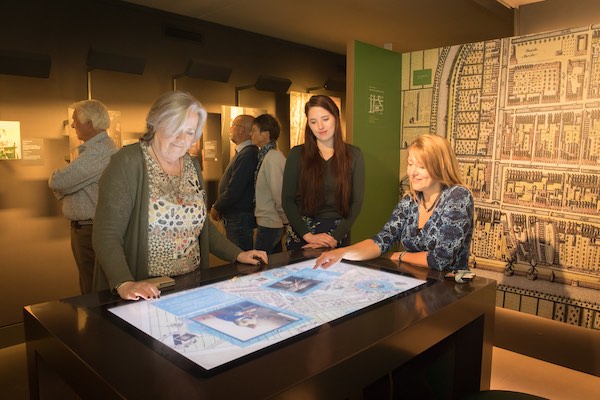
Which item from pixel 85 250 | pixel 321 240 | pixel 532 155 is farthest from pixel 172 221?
pixel 532 155

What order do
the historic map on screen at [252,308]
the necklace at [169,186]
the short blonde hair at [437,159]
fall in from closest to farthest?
the historic map on screen at [252,308] → the necklace at [169,186] → the short blonde hair at [437,159]

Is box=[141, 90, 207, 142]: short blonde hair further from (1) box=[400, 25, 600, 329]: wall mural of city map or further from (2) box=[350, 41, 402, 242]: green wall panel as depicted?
(1) box=[400, 25, 600, 329]: wall mural of city map

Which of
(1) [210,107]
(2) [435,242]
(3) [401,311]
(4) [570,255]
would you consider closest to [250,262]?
(3) [401,311]

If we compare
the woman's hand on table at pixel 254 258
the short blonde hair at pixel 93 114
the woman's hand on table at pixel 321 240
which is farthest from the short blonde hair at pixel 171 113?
the short blonde hair at pixel 93 114

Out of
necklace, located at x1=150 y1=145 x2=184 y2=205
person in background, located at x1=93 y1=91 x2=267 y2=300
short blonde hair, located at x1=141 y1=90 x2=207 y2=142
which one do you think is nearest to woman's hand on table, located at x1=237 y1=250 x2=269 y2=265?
person in background, located at x1=93 y1=91 x2=267 y2=300

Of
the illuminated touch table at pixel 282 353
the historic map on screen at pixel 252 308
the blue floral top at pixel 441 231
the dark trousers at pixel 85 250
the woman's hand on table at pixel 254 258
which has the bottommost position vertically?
the dark trousers at pixel 85 250

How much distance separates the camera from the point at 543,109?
3438mm

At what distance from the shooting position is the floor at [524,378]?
2.78m

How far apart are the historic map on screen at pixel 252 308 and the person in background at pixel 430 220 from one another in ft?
0.82

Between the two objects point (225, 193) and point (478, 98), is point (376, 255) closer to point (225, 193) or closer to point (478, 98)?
point (225, 193)

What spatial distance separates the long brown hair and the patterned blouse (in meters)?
0.95

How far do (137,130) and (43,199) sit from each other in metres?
1.02

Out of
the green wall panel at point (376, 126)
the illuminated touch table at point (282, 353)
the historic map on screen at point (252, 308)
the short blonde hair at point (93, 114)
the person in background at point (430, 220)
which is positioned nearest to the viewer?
the illuminated touch table at point (282, 353)

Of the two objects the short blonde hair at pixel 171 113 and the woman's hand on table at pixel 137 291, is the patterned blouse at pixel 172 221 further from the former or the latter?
the woman's hand on table at pixel 137 291
